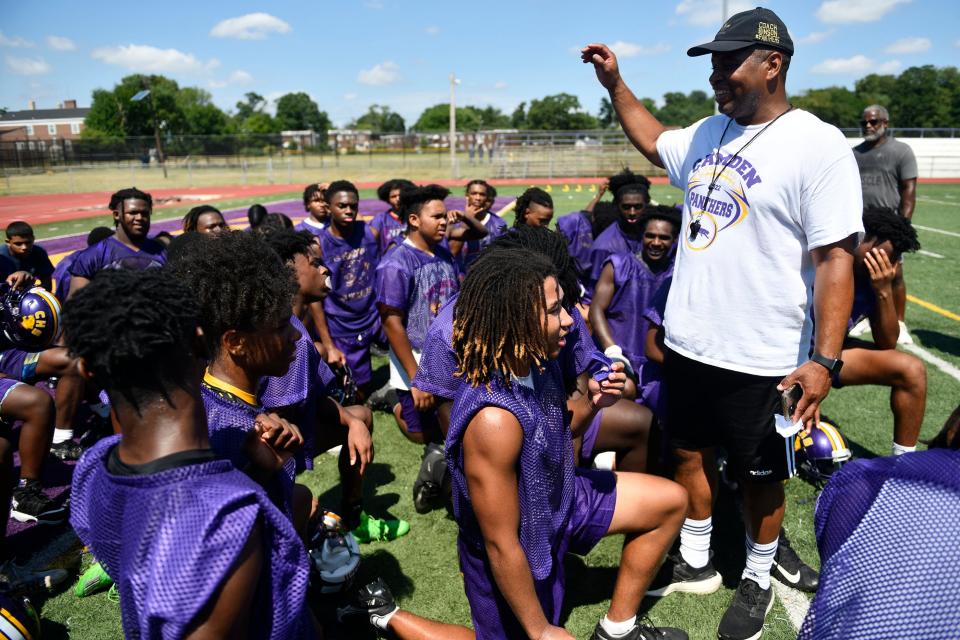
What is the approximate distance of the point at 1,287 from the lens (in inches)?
191

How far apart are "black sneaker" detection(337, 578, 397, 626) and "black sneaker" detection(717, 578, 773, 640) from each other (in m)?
1.58

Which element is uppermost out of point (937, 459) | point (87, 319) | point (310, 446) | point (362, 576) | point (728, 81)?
point (728, 81)

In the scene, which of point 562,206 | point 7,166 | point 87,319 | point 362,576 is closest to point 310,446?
point 362,576

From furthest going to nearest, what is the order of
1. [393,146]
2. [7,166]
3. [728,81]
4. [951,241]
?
[393,146] < [7,166] < [951,241] < [728,81]

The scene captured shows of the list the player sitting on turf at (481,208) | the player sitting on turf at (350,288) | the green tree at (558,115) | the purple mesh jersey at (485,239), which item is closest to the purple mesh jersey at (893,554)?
the purple mesh jersey at (485,239)

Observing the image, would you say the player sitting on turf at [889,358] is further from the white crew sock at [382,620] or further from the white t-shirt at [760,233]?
the white crew sock at [382,620]

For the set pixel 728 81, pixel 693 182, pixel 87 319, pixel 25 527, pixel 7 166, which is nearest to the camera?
pixel 87 319

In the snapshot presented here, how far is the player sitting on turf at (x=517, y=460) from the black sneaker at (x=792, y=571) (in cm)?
132

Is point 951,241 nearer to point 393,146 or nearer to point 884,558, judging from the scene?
point 884,558

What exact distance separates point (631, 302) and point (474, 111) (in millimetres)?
131751

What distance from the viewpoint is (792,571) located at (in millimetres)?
3459

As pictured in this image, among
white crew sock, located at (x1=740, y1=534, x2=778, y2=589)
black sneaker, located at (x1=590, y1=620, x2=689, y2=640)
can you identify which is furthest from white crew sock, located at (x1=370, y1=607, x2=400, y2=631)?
white crew sock, located at (x1=740, y1=534, x2=778, y2=589)

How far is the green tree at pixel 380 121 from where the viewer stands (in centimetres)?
12231

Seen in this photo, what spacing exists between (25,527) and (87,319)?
3.56 m
